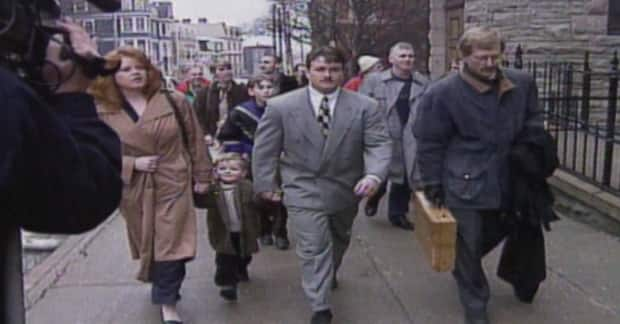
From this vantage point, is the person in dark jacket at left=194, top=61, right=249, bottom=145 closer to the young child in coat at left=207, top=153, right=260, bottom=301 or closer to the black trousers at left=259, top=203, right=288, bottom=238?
the black trousers at left=259, top=203, right=288, bottom=238

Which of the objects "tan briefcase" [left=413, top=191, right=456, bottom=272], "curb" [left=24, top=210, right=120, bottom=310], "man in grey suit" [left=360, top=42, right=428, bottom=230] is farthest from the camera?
"man in grey suit" [left=360, top=42, right=428, bottom=230]

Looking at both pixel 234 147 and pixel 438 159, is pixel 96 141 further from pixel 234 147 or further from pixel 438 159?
pixel 234 147

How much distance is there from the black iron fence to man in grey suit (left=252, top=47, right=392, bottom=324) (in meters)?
2.87

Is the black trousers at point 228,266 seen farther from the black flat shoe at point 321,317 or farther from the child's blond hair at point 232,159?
the black flat shoe at point 321,317

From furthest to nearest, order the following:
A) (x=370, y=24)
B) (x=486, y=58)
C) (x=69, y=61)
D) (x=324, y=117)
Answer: (x=370, y=24) < (x=324, y=117) < (x=486, y=58) < (x=69, y=61)

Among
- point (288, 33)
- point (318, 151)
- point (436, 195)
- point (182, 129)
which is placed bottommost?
point (436, 195)

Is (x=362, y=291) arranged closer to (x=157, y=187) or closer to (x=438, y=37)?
(x=157, y=187)

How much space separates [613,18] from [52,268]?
9053 mm

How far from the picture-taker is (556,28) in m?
11.4

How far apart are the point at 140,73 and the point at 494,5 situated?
8.31 meters

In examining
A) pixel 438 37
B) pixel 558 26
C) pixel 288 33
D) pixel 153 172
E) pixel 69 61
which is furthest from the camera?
pixel 288 33

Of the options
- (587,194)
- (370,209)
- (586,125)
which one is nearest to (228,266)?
(370,209)

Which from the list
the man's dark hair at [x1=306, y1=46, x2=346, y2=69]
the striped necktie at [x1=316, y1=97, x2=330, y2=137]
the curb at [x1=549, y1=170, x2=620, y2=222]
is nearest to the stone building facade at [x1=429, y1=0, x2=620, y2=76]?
the curb at [x1=549, y1=170, x2=620, y2=222]

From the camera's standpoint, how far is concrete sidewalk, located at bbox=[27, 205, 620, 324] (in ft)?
15.7
